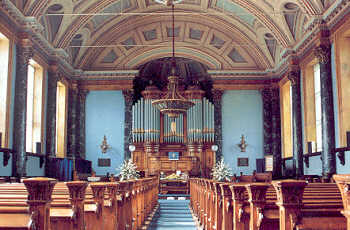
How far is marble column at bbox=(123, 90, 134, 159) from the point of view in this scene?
63.6 ft

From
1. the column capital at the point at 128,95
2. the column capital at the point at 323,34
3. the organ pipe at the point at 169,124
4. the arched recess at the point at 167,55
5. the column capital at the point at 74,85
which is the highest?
the arched recess at the point at 167,55

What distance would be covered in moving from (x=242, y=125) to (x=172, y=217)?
9.36 metres

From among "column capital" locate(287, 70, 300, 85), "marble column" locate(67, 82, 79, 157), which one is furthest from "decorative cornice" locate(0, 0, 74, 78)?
"column capital" locate(287, 70, 300, 85)

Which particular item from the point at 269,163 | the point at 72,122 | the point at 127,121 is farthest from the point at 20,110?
the point at 269,163

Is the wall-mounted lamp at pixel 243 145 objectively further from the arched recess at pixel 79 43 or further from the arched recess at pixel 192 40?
the arched recess at pixel 79 43

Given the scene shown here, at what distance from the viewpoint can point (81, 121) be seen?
19.2 meters

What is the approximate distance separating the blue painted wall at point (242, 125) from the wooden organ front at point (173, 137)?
0.68 m

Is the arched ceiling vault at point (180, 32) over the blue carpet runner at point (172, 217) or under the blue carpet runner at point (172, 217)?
over

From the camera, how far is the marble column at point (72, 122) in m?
18.3

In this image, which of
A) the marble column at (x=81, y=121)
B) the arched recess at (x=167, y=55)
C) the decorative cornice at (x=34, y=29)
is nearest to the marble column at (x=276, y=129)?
the arched recess at (x=167, y=55)

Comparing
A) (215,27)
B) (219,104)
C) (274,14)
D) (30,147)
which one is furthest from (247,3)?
(30,147)

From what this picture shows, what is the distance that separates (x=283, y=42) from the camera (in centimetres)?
1598

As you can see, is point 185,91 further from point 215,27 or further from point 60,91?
point 60,91

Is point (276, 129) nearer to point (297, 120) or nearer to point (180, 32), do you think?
point (297, 120)
